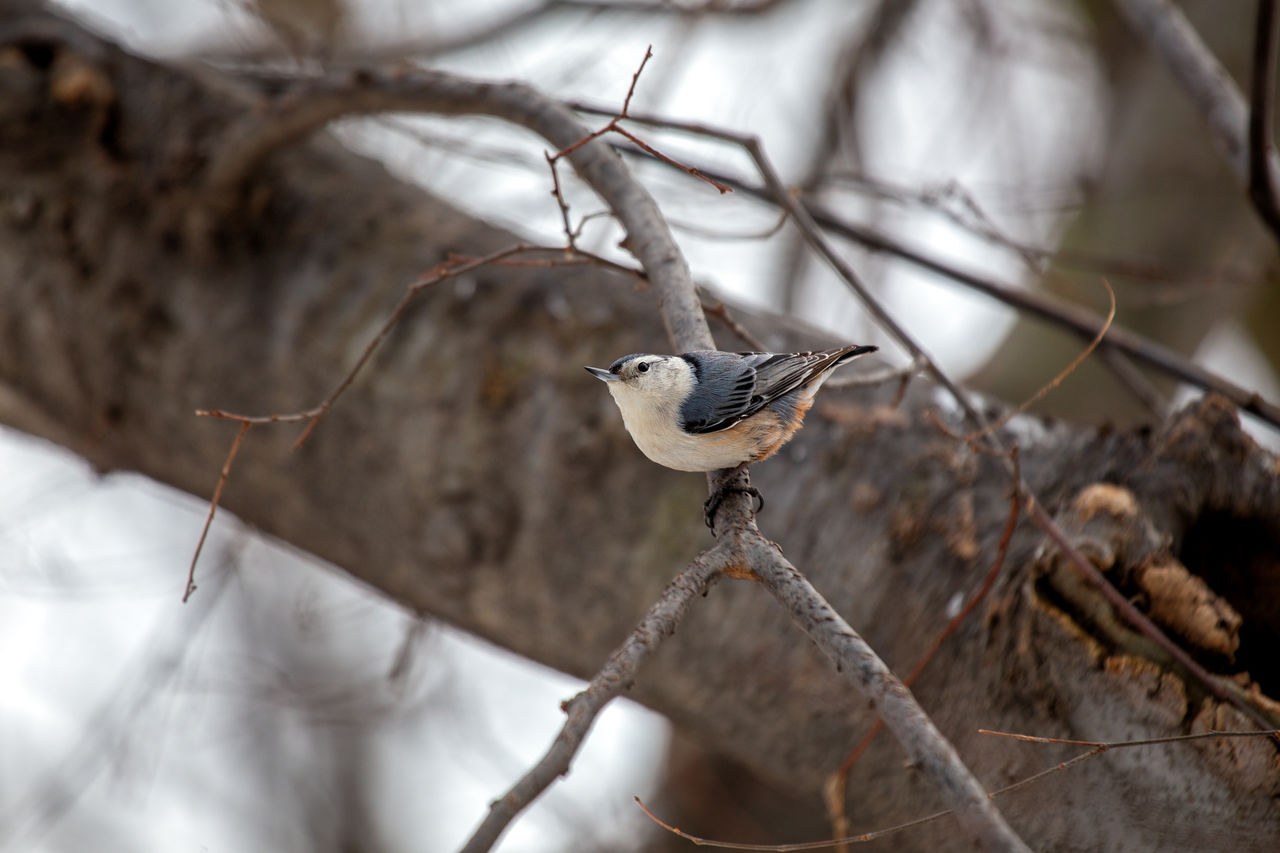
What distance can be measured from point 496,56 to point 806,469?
2.60 m

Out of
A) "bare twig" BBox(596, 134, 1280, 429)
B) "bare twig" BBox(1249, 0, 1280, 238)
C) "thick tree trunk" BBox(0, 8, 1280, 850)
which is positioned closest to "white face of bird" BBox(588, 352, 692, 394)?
"thick tree trunk" BBox(0, 8, 1280, 850)

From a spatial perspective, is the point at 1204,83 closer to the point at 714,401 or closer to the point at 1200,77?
the point at 1200,77

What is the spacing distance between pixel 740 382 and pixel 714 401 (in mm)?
85

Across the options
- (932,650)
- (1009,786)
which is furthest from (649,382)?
(1009,786)

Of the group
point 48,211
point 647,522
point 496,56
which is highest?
point 496,56

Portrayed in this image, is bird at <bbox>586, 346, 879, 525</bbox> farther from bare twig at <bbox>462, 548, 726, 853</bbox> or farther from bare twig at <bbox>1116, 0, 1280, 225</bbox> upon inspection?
bare twig at <bbox>1116, 0, 1280, 225</bbox>

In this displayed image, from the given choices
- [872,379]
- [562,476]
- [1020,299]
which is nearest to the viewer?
[872,379]

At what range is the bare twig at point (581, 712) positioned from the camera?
0.91m

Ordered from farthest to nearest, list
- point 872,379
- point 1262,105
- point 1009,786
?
point 1262,105 → point 872,379 → point 1009,786

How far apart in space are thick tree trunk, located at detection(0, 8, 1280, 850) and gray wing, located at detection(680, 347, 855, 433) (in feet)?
0.83

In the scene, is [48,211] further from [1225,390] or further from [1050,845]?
[1225,390]

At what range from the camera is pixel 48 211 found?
2469mm

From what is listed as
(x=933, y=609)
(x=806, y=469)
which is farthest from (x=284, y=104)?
(x=933, y=609)

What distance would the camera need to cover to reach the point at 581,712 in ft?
Answer: 3.11
